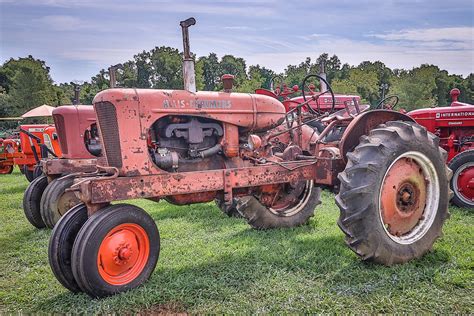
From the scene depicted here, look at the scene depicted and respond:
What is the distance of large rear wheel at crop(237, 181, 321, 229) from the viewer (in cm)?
501

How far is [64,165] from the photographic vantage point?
624cm

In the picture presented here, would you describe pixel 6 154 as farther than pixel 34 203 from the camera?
Yes

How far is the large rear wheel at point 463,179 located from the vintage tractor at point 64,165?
17.3ft

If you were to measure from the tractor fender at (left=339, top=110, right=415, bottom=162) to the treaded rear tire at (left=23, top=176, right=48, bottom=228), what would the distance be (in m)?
4.81

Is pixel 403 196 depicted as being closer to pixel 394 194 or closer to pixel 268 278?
pixel 394 194

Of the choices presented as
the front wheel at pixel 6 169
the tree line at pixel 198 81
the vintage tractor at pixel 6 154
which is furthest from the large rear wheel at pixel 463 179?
the tree line at pixel 198 81

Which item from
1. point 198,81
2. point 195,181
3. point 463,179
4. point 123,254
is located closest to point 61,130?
point 195,181

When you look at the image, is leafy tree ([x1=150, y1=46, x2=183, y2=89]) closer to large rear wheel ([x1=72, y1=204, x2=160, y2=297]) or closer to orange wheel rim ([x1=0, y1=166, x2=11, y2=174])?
orange wheel rim ([x1=0, y1=166, x2=11, y2=174])

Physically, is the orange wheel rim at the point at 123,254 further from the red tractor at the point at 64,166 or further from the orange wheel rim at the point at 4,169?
the orange wheel rim at the point at 4,169

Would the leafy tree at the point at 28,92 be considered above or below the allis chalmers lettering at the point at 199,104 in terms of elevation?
above

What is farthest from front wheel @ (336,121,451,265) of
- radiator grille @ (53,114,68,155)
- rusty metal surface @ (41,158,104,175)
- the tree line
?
the tree line

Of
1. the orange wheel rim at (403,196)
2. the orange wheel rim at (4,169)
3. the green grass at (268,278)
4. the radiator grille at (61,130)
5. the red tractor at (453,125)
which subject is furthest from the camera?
the orange wheel rim at (4,169)

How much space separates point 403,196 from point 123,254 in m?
2.67

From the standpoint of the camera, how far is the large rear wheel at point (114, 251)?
3045 mm
